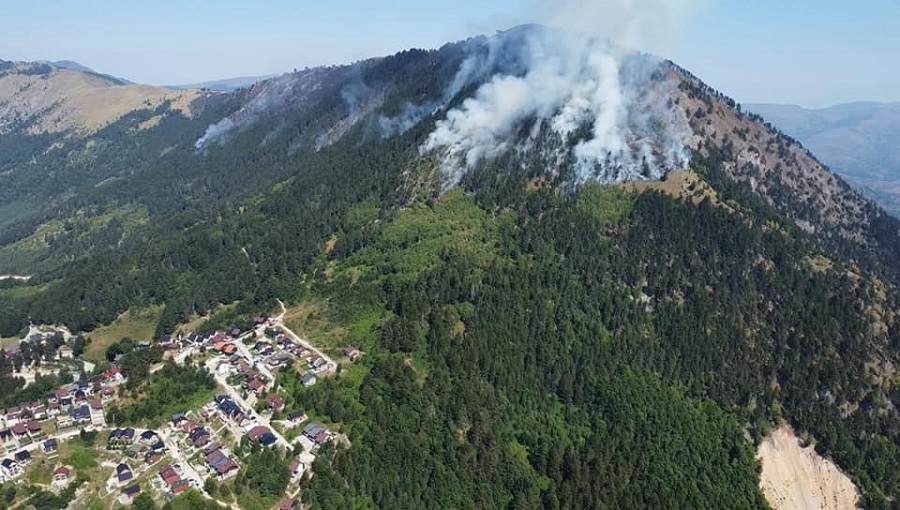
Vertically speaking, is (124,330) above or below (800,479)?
above

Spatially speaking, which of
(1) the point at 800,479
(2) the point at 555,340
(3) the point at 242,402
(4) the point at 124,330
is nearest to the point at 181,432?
(3) the point at 242,402

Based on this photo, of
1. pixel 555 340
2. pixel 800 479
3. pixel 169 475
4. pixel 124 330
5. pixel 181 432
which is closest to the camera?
pixel 169 475

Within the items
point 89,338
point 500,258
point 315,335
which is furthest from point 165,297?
point 500,258

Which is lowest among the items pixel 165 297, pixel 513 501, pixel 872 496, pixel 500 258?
pixel 872 496

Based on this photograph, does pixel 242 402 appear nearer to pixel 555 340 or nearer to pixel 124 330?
pixel 124 330

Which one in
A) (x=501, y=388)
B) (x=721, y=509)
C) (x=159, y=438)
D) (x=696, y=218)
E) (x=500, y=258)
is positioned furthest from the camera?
(x=696, y=218)

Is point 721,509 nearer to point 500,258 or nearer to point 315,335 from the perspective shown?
point 500,258

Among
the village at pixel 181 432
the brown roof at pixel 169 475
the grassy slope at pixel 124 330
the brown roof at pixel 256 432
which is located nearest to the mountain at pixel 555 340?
the grassy slope at pixel 124 330

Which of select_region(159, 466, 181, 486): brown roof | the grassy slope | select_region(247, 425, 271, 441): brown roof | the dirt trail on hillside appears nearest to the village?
select_region(159, 466, 181, 486): brown roof
